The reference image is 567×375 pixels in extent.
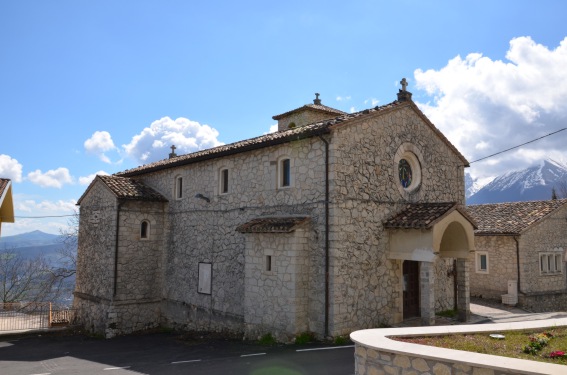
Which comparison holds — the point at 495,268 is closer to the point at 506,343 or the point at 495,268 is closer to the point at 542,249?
the point at 542,249

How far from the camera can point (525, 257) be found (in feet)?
73.6

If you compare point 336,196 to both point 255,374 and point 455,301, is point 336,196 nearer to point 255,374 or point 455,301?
point 255,374

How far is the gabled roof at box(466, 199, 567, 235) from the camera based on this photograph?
22.8 metres

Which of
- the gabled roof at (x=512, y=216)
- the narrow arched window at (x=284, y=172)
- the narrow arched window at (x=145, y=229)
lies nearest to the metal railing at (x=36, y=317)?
the narrow arched window at (x=145, y=229)

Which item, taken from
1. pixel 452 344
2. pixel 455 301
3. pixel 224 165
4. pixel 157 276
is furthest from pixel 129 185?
pixel 452 344

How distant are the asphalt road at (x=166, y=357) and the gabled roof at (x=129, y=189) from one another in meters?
5.99

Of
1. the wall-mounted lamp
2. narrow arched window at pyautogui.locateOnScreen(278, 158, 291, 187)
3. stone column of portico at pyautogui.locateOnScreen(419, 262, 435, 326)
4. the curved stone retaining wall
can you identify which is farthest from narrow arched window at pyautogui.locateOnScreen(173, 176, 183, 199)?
the curved stone retaining wall

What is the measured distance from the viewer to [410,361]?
20.2 feet

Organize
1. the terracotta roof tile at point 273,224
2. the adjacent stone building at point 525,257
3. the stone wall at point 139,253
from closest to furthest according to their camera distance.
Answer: the terracotta roof tile at point 273,224 → the stone wall at point 139,253 → the adjacent stone building at point 525,257

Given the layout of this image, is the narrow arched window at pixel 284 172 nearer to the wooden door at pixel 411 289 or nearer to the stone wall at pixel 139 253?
the wooden door at pixel 411 289

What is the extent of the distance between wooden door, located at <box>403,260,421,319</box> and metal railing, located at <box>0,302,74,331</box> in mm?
16146

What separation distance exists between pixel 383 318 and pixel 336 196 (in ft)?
14.3

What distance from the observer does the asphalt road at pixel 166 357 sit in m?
10.5

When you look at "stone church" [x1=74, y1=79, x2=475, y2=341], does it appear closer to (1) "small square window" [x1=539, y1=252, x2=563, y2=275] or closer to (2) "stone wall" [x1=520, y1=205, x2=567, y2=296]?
(2) "stone wall" [x1=520, y1=205, x2=567, y2=296]
